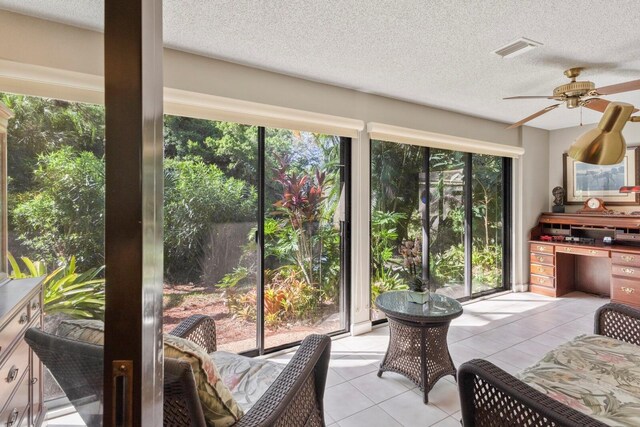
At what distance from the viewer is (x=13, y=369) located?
4.14 feet

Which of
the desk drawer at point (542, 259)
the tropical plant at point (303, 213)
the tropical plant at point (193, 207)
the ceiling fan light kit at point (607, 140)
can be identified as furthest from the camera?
the desk drawer at point (542, 259)

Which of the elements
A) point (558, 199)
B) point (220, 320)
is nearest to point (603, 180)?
point (558, 199)

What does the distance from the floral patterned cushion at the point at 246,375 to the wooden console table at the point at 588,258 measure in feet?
14.4

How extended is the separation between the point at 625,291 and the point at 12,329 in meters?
5.47

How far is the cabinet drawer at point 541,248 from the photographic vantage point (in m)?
4.65

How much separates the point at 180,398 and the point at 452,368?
199cm

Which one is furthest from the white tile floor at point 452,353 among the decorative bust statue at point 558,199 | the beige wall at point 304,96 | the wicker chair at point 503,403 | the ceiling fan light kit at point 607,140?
the ceiling fan light kit at point 607,140

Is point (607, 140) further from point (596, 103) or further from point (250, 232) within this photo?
point (250, 232)

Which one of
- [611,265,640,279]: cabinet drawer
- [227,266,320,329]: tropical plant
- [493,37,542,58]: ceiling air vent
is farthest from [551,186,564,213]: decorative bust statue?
[227,266,320,329]: tropical plant

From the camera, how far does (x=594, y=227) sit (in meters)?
4.44

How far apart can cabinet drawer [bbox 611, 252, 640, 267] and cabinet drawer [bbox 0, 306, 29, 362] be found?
5.37m

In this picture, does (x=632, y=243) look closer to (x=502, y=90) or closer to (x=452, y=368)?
(x=502, y=90)

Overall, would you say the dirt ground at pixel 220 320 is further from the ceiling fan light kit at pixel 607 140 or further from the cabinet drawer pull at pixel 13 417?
the ceiling fan light kit at pixel 607 140

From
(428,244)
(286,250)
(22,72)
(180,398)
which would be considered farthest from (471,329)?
(22,72)
